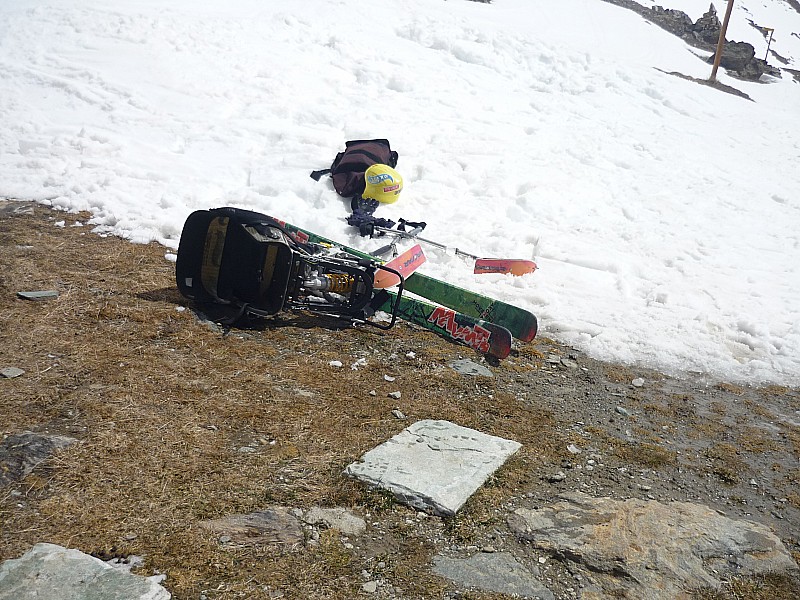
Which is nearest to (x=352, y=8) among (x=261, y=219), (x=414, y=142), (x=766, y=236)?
(x=414, y=142)

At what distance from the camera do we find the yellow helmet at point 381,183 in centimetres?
1152

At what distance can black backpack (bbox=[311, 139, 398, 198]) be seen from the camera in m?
11.7

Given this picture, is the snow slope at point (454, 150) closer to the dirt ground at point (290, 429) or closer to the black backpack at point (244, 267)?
the dirt ground at point (290, 429)

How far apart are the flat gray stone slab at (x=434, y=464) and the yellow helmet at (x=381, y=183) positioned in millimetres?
6437

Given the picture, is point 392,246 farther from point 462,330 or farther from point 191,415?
point 191,415

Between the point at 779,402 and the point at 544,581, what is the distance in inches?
202

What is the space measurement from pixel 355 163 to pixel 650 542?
8858mm

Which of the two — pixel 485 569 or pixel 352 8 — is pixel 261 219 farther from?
pixel 352 8

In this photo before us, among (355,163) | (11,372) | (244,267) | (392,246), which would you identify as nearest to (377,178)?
(355,163)

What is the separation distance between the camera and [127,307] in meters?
7.18

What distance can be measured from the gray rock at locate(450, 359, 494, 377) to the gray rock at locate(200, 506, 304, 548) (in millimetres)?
3313

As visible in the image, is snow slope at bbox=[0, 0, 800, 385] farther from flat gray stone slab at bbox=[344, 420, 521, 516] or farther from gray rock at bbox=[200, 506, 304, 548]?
gray rock at bbox=[200, 506, 304, 548]

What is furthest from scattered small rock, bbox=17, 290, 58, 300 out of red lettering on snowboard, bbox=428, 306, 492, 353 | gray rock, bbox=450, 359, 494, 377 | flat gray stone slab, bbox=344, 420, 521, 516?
gray rock, bbox=450, 359, 494, 377

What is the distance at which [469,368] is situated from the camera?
24.3 feet
